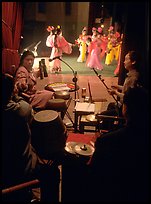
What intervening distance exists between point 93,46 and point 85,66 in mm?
1255

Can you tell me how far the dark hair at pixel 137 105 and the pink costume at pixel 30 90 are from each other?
8.19ft

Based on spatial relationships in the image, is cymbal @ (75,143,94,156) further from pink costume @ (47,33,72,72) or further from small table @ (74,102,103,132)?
pink costume @ (47,33,72,72)

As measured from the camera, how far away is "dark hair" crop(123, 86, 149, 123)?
205 centimetres

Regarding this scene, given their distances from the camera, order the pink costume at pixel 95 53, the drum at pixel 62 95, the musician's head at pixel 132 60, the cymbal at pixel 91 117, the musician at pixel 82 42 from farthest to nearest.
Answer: the musician at pixel 82 42 → the pink costume at pixel 95 53 → the drum at pixel 62 95 → the musician's head at pixel 132 60 → the cymbal at pixel 91 117

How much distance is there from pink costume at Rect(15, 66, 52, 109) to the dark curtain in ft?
1.54

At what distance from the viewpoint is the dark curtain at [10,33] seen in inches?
189

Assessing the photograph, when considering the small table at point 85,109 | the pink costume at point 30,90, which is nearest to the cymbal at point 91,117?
the small table at point 85,109

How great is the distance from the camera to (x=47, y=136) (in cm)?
250

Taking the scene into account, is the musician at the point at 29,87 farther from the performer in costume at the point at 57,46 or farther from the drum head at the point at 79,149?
the performer in costume at the point at 57,46

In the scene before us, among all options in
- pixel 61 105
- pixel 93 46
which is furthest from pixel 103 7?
pixel 61 105

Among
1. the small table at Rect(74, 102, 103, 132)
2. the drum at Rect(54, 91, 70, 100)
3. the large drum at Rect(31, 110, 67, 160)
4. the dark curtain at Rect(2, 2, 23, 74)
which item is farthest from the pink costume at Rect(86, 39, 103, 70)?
the large drum at Rect(31, 110, 67, 160)

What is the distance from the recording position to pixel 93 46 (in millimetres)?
11281

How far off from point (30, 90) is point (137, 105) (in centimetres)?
318

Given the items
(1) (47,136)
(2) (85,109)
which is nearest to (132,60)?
(2) (85,109)
